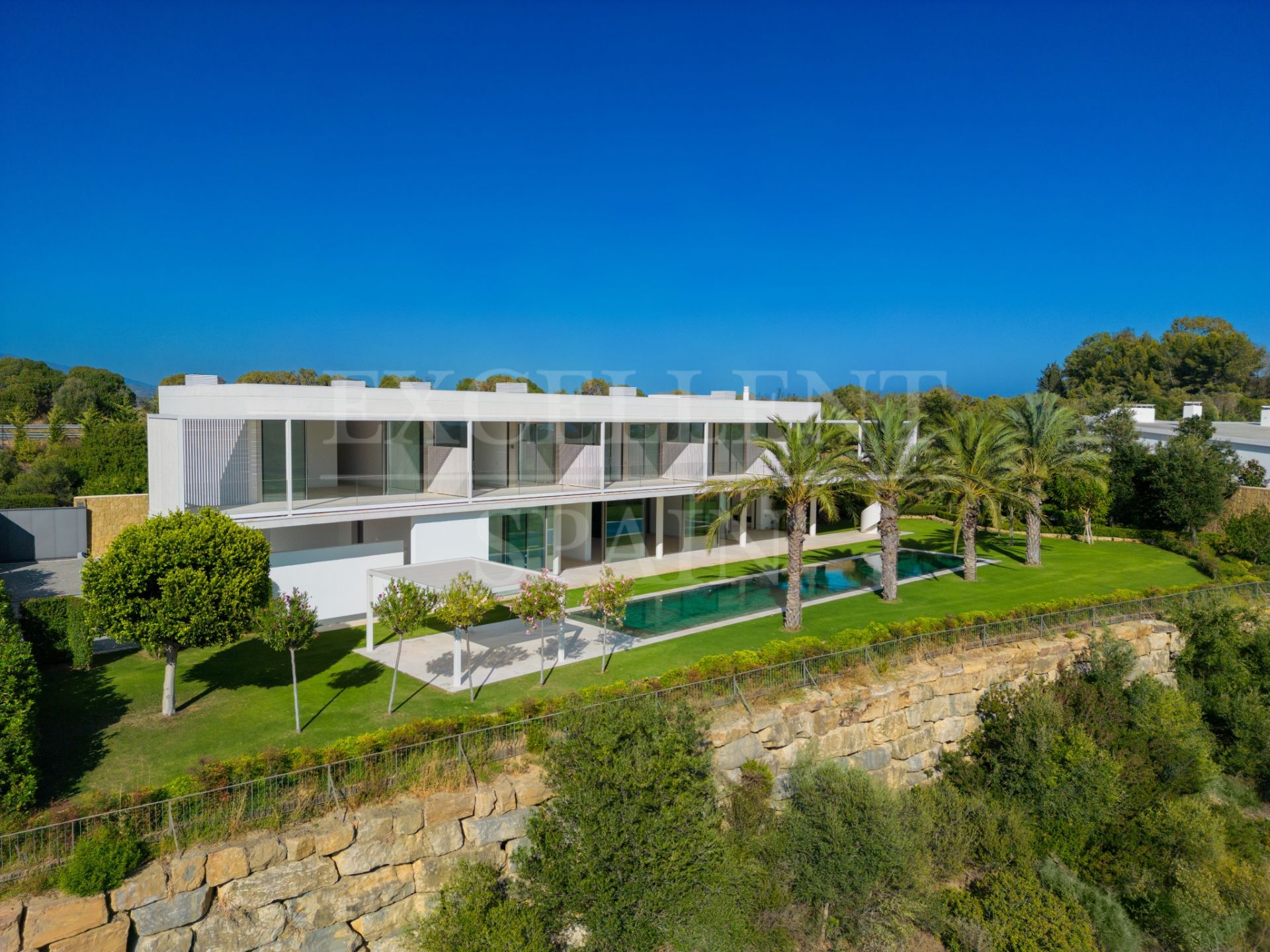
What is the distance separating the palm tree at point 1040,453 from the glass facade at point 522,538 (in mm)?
16516

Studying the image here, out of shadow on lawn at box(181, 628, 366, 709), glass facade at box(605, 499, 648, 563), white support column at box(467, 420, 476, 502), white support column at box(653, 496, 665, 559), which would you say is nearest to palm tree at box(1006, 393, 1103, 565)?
white support column at box(653, 496, 665, 559)

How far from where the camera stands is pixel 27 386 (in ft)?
186

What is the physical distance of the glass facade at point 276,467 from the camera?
18.6 meters

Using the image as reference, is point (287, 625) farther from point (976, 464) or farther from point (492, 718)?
point (976, 464)

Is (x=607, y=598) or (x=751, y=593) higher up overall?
(x=607, y=598)

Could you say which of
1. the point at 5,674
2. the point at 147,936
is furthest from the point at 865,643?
the point at 5,674

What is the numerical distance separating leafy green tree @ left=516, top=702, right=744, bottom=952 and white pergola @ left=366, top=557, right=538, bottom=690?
16.2ft

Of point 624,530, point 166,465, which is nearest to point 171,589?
point 166,465

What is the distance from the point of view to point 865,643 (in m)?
17.8

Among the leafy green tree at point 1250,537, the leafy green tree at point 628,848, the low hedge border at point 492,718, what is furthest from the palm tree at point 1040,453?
the leafy green tree at point 628,848

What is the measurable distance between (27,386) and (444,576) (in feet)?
184

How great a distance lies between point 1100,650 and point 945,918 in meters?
9.62

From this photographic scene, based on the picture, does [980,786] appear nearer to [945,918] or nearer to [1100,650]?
[945,918]

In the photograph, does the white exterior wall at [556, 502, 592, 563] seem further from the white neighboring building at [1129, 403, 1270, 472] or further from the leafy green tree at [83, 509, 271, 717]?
the white neighboring building at [1129, 403, 1270, 472]
